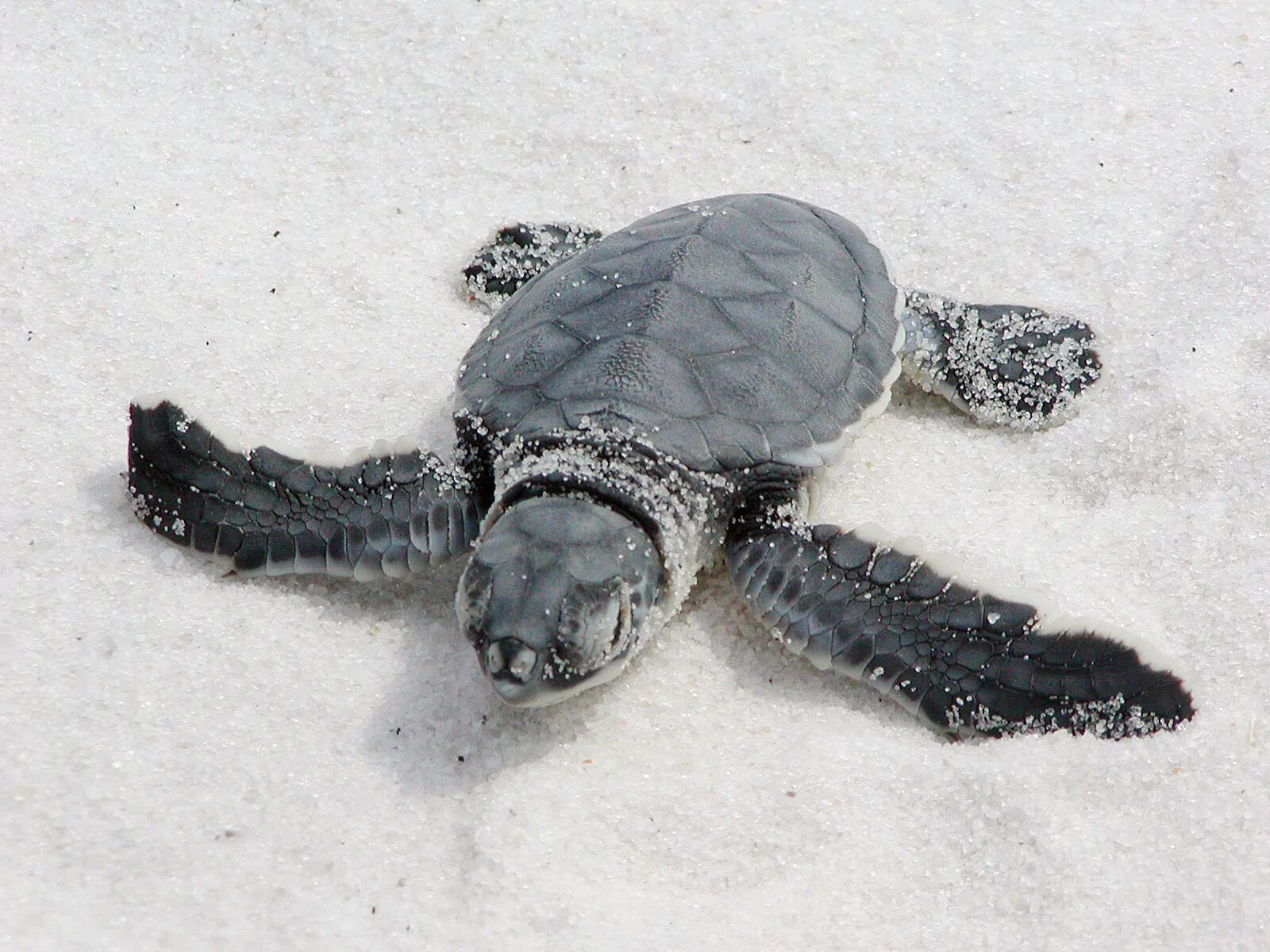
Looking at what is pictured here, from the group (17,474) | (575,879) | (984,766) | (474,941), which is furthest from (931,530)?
(17,474)

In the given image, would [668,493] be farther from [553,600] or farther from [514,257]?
[514,257]

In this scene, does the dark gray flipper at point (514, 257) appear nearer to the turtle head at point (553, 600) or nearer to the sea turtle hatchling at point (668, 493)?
the sea turtle hatchling at point (668, 493)

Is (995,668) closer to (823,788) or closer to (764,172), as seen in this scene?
(823,788)

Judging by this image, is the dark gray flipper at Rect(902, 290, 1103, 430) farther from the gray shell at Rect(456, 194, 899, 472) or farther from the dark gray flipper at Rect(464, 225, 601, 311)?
the dark gray flipper at Rect(464, 225, 601, 311)

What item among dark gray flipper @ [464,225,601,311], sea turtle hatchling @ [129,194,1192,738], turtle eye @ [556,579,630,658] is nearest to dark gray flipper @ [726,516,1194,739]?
sea turtle hatchling @ [129,194,1192,738]

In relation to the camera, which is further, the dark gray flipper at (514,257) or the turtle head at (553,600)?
the dark gray flipper at (514,257)

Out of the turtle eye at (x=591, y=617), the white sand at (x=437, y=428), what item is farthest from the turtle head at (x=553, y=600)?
the white sand at (x=437, y=428)
